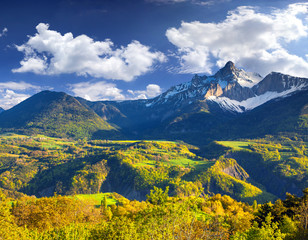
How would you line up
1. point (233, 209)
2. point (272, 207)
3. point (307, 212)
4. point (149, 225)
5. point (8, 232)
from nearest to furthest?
point (149, 225) → point (8, 232) → point (307, 212) → point (272, 207) → point (233, 209)

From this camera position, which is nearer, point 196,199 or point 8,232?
point 196,199

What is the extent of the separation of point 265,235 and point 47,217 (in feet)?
191

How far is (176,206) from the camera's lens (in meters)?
26.7

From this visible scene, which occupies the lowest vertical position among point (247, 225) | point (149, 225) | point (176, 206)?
point (247, 225)

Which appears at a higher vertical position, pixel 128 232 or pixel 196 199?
pixel 196 199

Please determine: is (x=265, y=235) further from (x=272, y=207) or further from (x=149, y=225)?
(x=272, y=207)

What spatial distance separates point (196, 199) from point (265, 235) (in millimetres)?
20452

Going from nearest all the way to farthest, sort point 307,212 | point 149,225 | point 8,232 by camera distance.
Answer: point 149,225 < point 8,232 < point 307,212

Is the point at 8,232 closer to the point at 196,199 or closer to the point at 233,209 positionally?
the point at 196,199

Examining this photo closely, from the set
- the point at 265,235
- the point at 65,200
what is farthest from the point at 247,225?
the point at 65,200

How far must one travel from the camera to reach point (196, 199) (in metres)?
27.0

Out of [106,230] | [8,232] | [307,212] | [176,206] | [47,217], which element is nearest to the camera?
[176,206]

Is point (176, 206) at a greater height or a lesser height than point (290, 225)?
greater

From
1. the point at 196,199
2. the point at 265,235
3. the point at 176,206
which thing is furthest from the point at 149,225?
the point at 265,235
